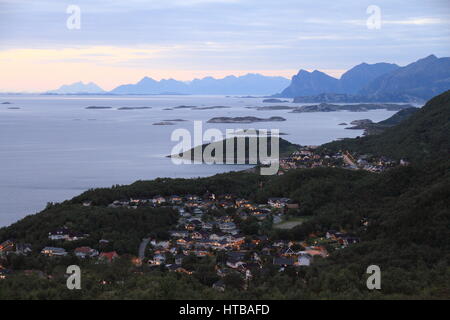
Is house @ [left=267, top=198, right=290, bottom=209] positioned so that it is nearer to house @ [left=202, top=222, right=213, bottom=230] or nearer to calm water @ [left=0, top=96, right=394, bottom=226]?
house @ [left=202, top=222, right=213, bottom=230]

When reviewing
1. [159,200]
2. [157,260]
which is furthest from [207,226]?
[159,200]

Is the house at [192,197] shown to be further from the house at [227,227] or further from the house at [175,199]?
the house at [227,227]

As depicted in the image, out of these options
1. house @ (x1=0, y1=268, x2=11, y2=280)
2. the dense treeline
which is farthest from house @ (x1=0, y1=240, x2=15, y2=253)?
the dense treeline

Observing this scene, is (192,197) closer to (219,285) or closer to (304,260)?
(304,260)
